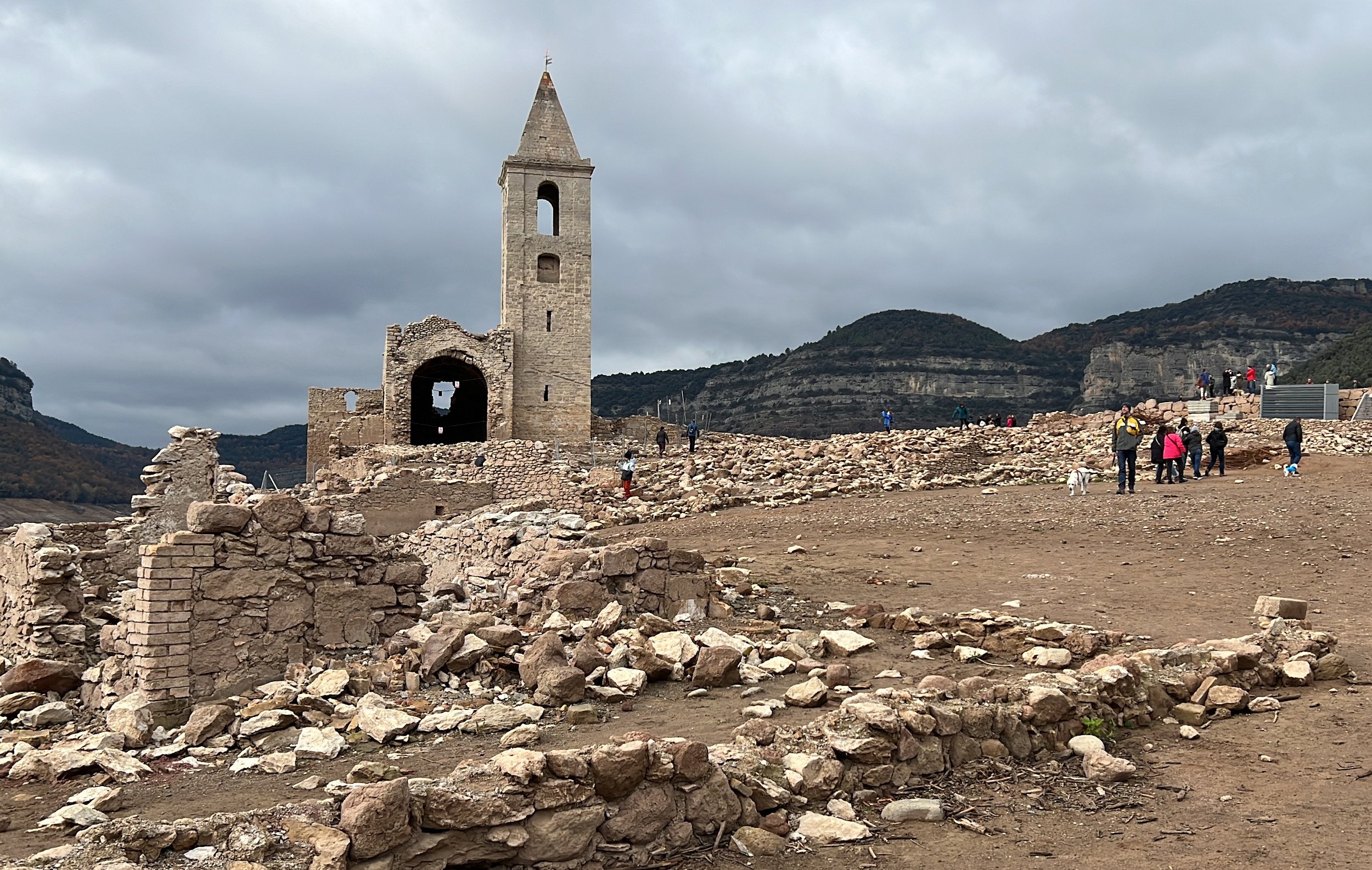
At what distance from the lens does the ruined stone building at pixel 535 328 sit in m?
33.4

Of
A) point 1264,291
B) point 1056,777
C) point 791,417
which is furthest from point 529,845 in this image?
point 1264,291

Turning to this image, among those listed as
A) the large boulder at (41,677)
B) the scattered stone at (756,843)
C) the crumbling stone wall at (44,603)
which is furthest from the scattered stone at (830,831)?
the crumbling stone wall at (44,603)

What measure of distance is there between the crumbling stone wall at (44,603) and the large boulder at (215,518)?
2.44 m

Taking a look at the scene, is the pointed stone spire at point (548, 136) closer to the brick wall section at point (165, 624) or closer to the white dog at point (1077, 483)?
the white dog at point (1077, 483)

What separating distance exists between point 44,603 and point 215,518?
9.27 feet

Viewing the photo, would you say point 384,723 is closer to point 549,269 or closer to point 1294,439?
point 1294,439

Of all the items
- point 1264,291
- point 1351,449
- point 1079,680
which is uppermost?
point 1264,291

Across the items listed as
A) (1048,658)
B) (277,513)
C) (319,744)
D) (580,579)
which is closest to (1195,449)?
(1048,658)

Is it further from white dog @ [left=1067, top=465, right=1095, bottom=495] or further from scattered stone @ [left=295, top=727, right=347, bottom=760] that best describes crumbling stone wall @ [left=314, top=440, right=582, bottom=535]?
scattered stone @ [left=295, top=727, right=347, bottom=760]

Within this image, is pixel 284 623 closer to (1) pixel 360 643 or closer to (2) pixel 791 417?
(1) pixel 360 643

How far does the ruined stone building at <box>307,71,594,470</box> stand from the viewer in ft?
110

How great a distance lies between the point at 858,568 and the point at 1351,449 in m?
18.6

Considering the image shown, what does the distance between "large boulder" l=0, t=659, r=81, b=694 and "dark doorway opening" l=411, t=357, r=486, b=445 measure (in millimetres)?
28632

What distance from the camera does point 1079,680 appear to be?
21.0 feet
